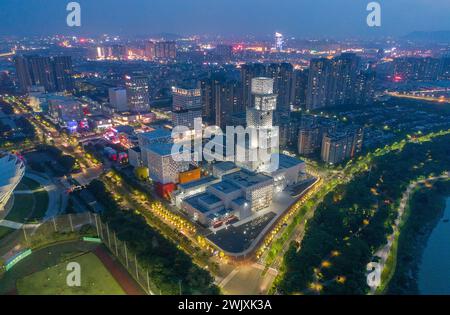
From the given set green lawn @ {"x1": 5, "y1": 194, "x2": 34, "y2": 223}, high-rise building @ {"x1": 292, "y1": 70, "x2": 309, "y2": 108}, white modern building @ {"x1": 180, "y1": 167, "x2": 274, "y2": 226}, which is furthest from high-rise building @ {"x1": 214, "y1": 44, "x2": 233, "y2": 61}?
green lawn @ {"x1": 5, "y1": 194, "x2": 34, "y2": 223}

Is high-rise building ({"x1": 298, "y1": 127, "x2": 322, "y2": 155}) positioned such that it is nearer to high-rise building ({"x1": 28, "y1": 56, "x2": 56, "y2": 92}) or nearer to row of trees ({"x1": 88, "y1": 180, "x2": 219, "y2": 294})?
row of trees ({"x1": 88, "y1": 180, "x2": 219, "y2": 294})

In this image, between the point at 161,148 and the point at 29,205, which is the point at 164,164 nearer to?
the point at 161,148

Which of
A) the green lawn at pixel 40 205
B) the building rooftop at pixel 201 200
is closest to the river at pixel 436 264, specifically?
the building rooftop at pixel 201 200

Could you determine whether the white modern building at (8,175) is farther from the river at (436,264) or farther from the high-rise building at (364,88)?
the high-rise building at (364,88)

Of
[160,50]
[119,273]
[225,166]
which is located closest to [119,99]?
[225,166]

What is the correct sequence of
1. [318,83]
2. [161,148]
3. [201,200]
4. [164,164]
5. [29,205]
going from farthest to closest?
[318,83], [161,148], [164,164], [29,205], [201,200]
